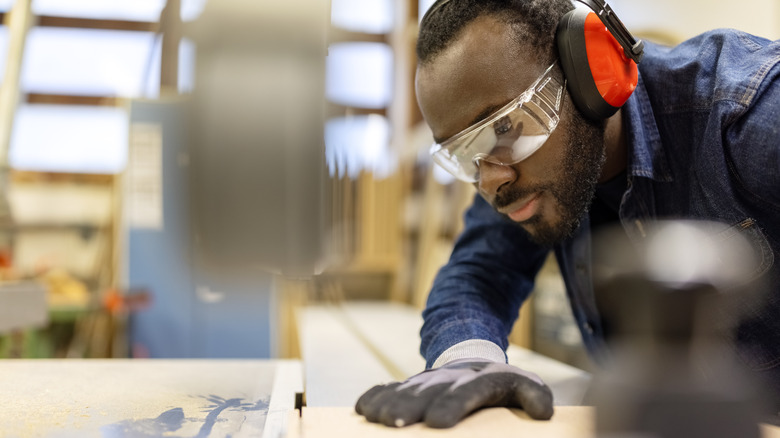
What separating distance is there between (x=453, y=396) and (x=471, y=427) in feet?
0.12

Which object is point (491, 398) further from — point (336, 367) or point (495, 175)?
point (336, 367)

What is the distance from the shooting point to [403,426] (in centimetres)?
56

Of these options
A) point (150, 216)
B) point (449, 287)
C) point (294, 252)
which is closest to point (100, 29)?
point (150, 216)

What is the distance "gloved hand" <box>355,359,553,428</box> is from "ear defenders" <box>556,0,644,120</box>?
1.62ft

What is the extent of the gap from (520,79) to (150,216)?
2.84 metres

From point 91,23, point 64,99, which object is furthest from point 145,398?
point 64,99

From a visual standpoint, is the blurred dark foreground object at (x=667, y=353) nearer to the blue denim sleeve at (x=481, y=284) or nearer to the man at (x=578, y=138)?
the man at (x=578, y=138)

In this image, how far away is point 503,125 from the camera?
891mm

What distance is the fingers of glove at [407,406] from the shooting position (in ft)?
1.83

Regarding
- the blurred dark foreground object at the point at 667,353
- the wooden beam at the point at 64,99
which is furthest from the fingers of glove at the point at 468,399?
the wooden beam at the point at 64,99

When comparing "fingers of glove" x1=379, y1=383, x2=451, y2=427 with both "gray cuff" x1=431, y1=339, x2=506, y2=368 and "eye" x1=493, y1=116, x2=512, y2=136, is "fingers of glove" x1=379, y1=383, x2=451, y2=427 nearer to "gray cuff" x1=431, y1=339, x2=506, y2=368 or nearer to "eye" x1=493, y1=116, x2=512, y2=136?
"gray cuff" x1=431, y1=339, x2=506, y2=368

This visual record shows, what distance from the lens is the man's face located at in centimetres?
90

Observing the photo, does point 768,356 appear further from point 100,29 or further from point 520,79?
point 100,29

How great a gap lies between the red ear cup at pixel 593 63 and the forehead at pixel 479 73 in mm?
54
